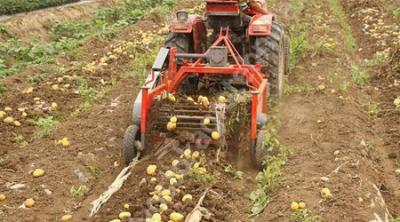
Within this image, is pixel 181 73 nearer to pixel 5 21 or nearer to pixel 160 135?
pixel 160 135

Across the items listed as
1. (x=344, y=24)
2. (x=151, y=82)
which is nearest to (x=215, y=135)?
(x=151, y=82)

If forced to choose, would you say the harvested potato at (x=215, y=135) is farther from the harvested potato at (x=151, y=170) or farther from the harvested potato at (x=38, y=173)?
the harvested potato at (x=38, y=173)

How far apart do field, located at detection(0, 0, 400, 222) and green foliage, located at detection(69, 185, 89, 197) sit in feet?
0.04

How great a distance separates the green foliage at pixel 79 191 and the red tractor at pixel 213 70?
0.70 metres

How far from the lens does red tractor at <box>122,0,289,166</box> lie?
7.84m

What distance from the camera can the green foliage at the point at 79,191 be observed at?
292 inches

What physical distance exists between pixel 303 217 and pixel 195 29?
454 cm

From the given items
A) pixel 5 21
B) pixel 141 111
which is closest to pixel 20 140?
pixel 141 111

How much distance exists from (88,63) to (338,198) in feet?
24.2

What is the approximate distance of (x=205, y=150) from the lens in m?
7.77

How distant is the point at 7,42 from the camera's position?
14.2 metres

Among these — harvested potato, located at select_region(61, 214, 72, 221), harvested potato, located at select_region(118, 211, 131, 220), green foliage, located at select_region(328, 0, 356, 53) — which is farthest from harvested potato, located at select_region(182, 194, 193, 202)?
green foliage, located at select_region(328, 0, 356, 53)

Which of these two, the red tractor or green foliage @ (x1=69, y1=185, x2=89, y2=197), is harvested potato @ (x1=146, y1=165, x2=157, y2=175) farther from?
green foliage @ (x1=69, y1=185, x2=89, y2=197)

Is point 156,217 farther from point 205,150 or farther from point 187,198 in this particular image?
point 205,150
